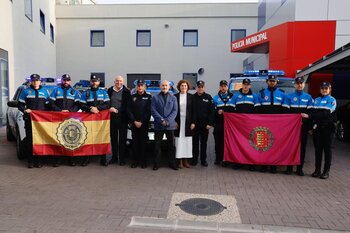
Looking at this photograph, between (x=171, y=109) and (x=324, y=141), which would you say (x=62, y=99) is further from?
(x=324, y=141)

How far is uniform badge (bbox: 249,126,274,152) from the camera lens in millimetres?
6707

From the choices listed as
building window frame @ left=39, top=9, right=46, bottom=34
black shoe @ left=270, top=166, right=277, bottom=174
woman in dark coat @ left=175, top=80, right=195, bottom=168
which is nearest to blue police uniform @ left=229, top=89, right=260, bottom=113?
woman in dark coat @ left=175, top=80, right=195, bottom=168

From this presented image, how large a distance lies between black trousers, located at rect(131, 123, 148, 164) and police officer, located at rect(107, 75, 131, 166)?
31cm

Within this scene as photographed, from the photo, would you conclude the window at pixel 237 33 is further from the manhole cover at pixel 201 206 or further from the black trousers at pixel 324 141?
the manhole cover at pixel 201 206

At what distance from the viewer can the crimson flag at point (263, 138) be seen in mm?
6617

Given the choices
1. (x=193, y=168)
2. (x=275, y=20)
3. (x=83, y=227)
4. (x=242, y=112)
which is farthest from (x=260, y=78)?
(x=275, y=20)

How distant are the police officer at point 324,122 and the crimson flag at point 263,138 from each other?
13.3 inches

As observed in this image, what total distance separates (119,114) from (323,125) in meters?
4.20

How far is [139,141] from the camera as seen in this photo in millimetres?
6988

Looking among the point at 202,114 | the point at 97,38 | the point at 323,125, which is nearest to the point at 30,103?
the point at 202,114

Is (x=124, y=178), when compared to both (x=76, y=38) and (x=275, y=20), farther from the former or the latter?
(x=76, y=38)

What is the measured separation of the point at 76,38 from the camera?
981 inches

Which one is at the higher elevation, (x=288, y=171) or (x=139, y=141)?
(x=139, y=141)

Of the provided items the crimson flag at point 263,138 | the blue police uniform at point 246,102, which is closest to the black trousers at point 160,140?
the crimson flag at point 263,138
